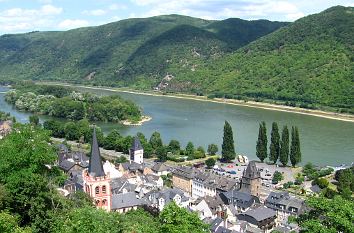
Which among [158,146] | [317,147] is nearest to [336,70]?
[317,147]

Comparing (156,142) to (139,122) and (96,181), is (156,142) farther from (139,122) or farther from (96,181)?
(96,181)

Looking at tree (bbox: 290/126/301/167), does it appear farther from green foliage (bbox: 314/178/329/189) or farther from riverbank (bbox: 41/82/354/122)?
riverbank (bbox: 41/82/354/122)

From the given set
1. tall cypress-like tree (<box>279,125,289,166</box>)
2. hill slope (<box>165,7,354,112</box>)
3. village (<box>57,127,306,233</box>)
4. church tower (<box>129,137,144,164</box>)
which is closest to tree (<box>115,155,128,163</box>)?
church tower (<box>129,137,144,164</box>)

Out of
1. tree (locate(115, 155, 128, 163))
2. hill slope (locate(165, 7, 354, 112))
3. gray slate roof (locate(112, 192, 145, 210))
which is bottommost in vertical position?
tree (locate(115, 155, 128, 163))

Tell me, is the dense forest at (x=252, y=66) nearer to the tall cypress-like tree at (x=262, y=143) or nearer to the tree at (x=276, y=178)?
the tall cypress-like tree at (x=262, y=143)

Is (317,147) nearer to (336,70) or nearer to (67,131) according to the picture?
(67,131)

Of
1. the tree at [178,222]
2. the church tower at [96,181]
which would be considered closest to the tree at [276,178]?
the church tower at [96,181]
